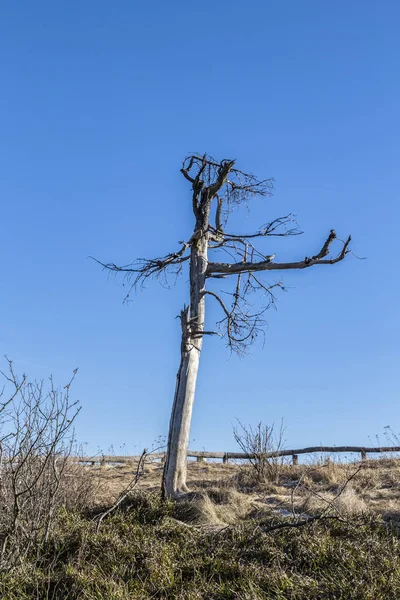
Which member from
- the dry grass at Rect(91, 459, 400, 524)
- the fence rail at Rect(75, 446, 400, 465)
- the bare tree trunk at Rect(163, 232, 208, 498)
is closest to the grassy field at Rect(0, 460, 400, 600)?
the dry grass at Rect(91, 459, 400, 524)

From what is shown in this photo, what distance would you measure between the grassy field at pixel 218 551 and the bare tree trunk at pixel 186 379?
62cm

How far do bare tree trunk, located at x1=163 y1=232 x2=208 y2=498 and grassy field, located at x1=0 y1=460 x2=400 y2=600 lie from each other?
24.3 inches

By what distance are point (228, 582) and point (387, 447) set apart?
10321mm

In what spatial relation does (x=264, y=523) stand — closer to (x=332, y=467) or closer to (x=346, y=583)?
(x=346, y=583)

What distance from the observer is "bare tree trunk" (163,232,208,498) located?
12203mm

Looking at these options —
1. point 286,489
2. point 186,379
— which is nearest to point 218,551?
point 286,489

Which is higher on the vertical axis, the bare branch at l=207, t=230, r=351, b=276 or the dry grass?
the bare branch at l=207, t=230, r=351, b=276

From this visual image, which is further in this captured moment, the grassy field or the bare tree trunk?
the bare tree trunk

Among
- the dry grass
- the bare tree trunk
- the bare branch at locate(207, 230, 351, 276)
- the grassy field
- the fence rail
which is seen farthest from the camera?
the fence rail

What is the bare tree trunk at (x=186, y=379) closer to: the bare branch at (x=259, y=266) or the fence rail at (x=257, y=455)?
the bare branch at (x=259, y=266)

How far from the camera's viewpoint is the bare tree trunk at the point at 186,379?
12.2 m

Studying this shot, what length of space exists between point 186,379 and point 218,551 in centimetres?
501

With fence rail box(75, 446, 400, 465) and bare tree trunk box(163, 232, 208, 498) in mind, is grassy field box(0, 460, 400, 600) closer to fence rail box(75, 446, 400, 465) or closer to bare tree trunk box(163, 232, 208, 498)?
bare tree trunk box(163, 232, 208, 498)

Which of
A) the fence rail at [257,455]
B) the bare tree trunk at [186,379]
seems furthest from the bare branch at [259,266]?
the fence rail at [257,455]
